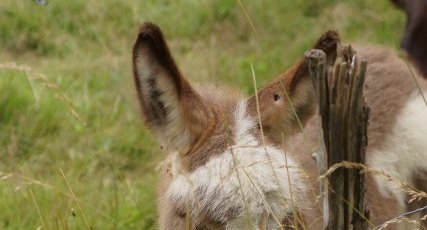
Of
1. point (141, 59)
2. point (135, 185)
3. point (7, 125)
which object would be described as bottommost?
point (135, 185)

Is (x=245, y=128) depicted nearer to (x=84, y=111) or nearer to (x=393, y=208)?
(x=393, y=208)

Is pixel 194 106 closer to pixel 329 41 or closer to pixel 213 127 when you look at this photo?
pixel 213 127

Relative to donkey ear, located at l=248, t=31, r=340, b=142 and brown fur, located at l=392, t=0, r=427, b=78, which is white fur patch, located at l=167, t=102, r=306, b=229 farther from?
brown fur, located at l=392, t=0, r=427, b=78

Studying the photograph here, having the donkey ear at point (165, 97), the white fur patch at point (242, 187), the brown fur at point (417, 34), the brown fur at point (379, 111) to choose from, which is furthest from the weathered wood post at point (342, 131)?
the brown fur at point (417, 34)

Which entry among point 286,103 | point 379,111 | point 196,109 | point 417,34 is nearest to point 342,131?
point 286,103

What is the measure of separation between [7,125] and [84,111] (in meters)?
0.70

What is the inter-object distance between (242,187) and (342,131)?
2.13 ft

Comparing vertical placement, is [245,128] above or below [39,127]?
above

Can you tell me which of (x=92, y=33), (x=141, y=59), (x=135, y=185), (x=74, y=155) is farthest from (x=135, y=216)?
(x=92, y=33)

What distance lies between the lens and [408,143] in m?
5.45

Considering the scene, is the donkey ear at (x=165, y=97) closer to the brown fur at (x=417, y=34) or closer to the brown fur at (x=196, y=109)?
the brown fur at (x=196, y=109)

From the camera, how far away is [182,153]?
14.2 feet

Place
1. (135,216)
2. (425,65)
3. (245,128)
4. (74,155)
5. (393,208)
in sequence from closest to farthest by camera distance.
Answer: (245,128) < (393,208) < (135,216) < (425,65) < (74,155)

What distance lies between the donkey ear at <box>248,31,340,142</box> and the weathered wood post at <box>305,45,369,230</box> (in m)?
0.62
